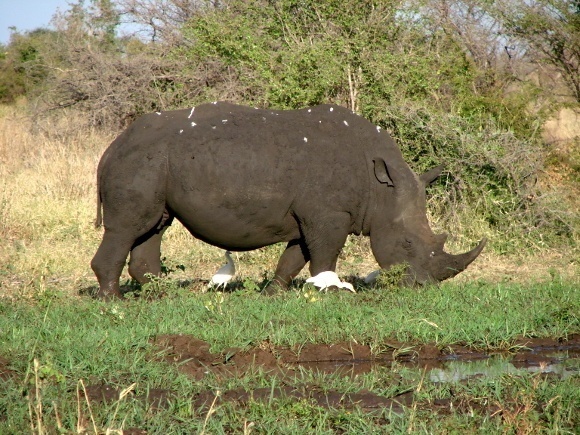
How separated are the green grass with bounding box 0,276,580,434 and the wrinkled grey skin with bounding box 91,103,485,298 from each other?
1.93 feet

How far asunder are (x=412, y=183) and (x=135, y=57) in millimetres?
10732

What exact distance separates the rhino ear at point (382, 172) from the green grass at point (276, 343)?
1.16 metres

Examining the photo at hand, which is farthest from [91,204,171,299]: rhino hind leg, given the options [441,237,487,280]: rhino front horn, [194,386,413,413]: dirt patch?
[194,386,413,413]: dirt patch

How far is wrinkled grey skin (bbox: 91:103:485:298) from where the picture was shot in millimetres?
8531

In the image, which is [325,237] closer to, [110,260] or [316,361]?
[110,260]

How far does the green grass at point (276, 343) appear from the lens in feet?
16.1

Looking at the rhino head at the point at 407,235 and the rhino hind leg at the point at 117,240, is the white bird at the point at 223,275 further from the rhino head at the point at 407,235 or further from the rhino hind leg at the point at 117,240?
the rhino head at the point at 407,235

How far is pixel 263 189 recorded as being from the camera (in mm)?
8570

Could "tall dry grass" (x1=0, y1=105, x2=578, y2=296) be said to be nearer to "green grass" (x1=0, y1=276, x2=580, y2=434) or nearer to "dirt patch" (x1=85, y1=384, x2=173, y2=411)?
"green grass" (x1=0, y1=276, x2=580, y2=434)

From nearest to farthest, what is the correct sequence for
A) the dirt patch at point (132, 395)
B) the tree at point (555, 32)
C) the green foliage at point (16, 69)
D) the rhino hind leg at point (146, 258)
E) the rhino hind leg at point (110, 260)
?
the dirt patch at point (132, 395)
the rhino hind leg at point (110, 260)
the rhino hind leg at point (146, 258)
the tree at point (555, 32)
the green foliage at point (16, 69)

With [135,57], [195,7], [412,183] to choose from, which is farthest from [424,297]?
[195,7]

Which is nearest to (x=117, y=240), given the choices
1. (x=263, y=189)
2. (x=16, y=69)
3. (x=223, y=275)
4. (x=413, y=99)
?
(x=223, y=275)

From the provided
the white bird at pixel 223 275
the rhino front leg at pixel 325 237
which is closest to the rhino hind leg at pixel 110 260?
the white bird at pixel 223 275

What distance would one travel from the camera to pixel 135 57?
1831 cm
